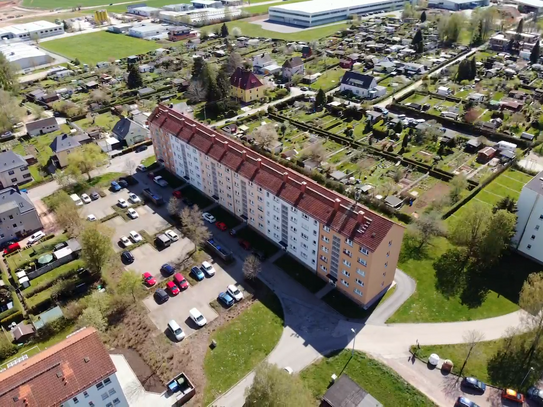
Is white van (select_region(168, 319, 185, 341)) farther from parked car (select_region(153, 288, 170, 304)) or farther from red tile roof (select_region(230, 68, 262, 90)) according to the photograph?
red tile roof (select_region(230, 68, 262, 90))

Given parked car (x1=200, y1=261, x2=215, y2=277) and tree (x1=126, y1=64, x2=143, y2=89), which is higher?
tree (x1=126, y1=64, x2=143, y2=89)

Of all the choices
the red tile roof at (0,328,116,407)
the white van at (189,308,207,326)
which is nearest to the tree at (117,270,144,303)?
the white van at (189,308,207,326)

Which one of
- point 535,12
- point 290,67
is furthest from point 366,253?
point 535,12

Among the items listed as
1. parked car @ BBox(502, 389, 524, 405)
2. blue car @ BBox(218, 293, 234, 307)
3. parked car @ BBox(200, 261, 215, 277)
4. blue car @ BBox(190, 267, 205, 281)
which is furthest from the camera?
parked car @ BBox(200, 261, 215, 277)

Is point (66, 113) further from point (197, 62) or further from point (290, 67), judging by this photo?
point (290, 67)

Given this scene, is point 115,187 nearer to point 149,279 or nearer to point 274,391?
point 149,279

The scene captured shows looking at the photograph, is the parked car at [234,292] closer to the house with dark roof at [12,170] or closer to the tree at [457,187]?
the tree at [457,187]
